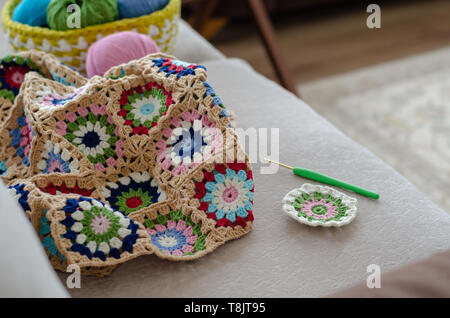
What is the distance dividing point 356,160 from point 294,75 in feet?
4.19

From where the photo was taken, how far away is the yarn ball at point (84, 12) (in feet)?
2.94

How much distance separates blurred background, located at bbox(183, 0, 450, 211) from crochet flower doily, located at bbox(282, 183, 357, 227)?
0.80 m

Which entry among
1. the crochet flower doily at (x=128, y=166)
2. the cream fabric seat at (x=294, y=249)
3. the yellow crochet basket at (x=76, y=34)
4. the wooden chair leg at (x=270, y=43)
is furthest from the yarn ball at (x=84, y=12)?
the wooden chair leg at (x=270, y=43)

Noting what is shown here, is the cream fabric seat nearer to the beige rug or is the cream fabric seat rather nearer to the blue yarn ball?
the blue yarn ball

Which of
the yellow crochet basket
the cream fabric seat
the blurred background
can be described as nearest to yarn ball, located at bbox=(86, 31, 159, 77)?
the yellow crochet basket

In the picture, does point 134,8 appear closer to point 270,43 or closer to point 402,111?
point 270,43

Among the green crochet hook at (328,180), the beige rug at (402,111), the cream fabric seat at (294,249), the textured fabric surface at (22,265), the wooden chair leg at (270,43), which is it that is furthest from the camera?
the wooden chair leg at (270,43)

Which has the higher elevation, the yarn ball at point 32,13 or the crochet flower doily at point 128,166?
the yarn ball at point 32,13

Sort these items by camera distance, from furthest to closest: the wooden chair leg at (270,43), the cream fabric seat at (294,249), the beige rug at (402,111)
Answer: the wooden chair leg at (270,43), the beige rug at (402,111), the cream fabric seat at (294,249)

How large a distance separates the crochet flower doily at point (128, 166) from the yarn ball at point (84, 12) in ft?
0.58

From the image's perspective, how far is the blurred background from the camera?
1597 millimetres

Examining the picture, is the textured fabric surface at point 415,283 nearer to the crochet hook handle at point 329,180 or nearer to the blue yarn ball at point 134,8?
the crochet hook handle at point 329,180

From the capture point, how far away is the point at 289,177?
73 cm

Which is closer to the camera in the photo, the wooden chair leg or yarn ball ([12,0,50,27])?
yarn ball ([12,0,50,27])
